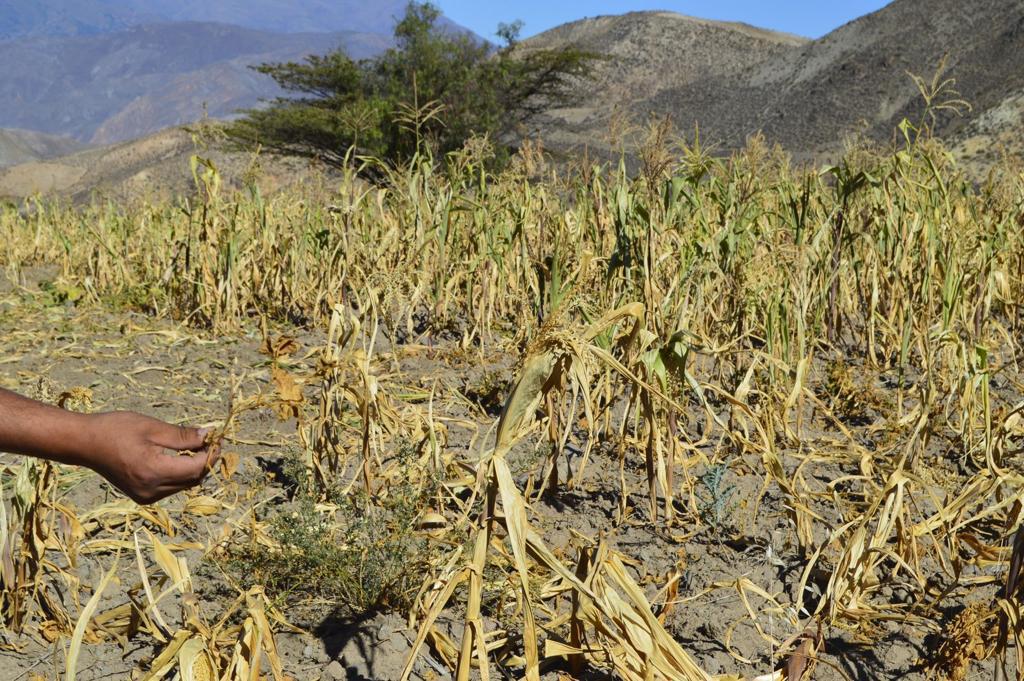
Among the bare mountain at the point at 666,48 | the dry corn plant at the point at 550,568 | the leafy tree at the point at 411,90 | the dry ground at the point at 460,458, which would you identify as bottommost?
the dry ground at the point at 460,458

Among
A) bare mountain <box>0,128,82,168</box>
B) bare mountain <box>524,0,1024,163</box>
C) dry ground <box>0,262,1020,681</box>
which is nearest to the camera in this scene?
dry ground <box>0,262,1020,681</box>

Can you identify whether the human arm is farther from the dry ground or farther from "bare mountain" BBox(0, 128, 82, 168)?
"bare mountain" BBox(0, 128, 82, 168)

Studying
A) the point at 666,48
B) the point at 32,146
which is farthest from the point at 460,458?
the point at 32,146

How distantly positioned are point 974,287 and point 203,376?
2.96 meters

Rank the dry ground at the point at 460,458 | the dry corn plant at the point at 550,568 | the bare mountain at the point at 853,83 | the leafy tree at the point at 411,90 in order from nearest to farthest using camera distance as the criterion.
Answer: the dry corn plant at the point at 550,568 < the dry ground at the point at 460,458 < the leafy tree at the point at 411,90 < the bare mountain at the point at 853,83

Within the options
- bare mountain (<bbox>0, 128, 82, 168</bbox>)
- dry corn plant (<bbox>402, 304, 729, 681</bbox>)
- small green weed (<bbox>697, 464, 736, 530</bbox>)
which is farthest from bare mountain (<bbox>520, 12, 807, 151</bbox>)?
bare mountain (<bbox>0, 128, 82, 168</bbox>)

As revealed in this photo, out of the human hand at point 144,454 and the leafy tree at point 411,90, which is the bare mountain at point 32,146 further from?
the human hand at point 144,454

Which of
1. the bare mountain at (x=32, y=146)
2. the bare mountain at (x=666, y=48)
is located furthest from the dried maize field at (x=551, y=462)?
the bare mountain at (x=32, y=146)

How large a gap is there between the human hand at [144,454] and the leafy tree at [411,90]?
1492 centimetres

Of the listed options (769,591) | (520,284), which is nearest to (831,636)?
(769,591)

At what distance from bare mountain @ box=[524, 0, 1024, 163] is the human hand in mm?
24223

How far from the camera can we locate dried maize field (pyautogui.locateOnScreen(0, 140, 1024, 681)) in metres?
1.64

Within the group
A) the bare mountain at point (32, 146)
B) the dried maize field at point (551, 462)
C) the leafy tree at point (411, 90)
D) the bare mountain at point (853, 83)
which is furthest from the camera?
the bare mountain at point (32, 146)

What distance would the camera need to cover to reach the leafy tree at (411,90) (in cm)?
1698
